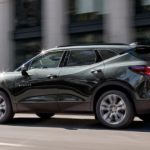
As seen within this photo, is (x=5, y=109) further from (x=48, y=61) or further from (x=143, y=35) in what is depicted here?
(x=143, y=35)

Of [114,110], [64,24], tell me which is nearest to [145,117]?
[114,110]

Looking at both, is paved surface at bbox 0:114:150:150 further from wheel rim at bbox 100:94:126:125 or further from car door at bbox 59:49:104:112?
car door at bbox 59:49:104:112

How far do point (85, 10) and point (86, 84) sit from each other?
7845mm

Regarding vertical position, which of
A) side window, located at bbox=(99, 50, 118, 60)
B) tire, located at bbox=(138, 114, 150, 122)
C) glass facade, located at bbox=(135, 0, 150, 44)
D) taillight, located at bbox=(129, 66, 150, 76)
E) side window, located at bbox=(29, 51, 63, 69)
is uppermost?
glass facade, located at bbox=(135, 0, 150, 44)

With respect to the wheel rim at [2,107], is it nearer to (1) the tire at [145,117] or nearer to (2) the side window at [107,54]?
(2) the side window at [107,54]

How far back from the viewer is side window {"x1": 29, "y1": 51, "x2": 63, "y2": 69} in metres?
10.8

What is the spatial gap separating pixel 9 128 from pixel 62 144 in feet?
8.05

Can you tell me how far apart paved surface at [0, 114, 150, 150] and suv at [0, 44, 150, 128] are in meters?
0.32

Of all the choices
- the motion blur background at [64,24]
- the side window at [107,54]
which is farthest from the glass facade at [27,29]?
the side window at [107,54]

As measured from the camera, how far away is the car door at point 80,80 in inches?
402

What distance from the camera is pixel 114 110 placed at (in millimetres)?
10055

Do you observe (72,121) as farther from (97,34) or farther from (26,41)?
(26,41)

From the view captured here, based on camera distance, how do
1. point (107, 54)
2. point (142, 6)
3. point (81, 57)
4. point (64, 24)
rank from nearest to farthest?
1. point (107, 54)
2. point (81, 57)
3. point (142, 6)
4. point (64, 24)

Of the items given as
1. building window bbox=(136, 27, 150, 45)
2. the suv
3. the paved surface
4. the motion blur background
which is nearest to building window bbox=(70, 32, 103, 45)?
the motion blur background
